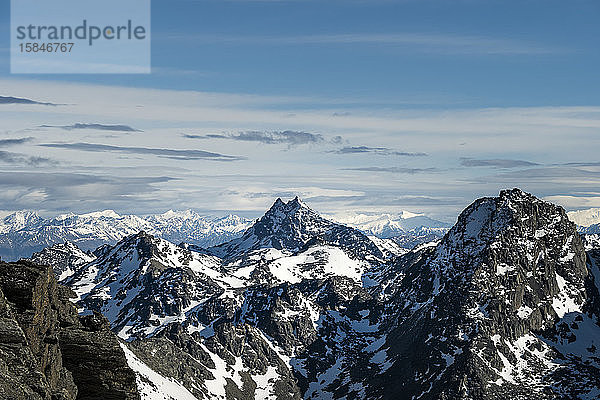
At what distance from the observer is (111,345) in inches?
2130

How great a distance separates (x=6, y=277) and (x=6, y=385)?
48.7 feet

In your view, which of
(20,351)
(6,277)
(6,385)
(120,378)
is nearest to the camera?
(6,385)

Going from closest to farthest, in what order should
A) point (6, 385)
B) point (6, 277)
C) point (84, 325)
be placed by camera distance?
point (6, 385)
point (6, 277)
point (84, 325)

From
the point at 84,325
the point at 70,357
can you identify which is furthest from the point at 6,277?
the point at 84,325

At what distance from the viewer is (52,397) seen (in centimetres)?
4228

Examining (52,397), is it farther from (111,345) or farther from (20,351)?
(111,345)

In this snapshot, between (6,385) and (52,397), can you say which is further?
(52,397)

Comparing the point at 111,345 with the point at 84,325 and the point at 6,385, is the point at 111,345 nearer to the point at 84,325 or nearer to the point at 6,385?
the point at 84,325

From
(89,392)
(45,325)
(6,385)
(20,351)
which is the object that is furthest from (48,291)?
(6,385)

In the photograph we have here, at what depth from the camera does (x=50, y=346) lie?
163ft

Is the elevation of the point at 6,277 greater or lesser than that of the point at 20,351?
greater

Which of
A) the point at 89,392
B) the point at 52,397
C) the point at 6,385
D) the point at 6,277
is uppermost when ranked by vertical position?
the point at 6,277

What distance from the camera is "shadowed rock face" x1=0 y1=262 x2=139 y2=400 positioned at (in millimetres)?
41281

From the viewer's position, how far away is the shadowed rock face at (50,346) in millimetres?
41281
